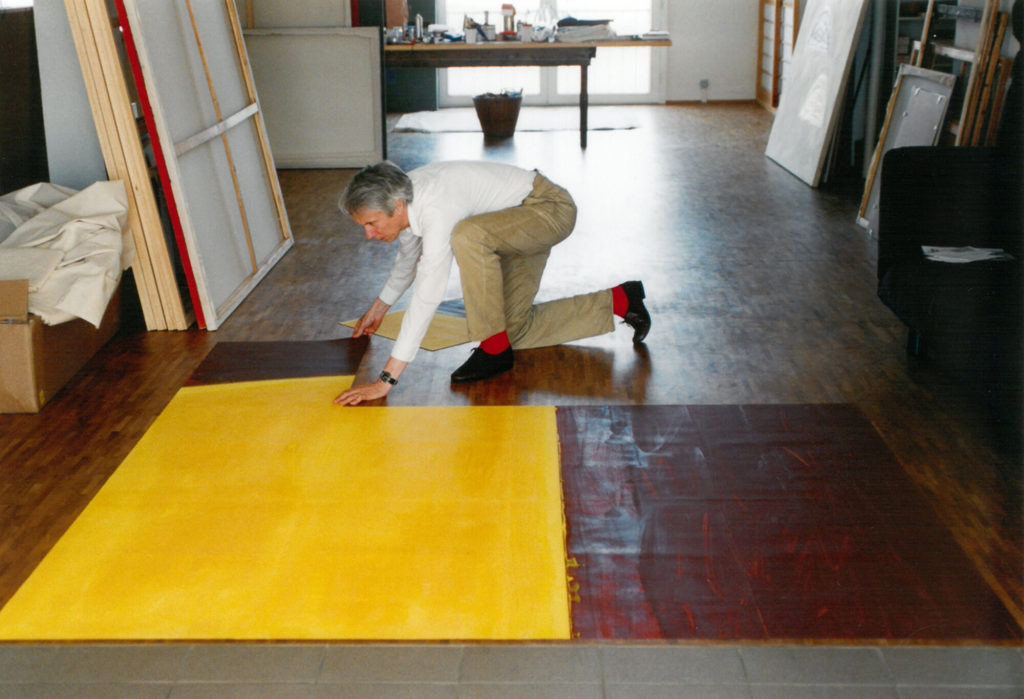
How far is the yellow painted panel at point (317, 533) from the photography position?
2168 millimetres

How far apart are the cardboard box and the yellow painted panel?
0.45 meters

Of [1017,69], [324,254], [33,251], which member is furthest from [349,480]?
[1017,69]

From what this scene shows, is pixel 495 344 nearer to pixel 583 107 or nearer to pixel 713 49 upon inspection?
pixel 583 107

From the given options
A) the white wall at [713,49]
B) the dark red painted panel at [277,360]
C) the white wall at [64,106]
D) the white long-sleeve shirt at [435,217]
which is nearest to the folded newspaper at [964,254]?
the white long-sleeve shirt at [435,217]

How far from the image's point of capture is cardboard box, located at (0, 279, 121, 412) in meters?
3.17

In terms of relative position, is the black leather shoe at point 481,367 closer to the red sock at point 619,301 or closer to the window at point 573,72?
the red sock at point 619,301

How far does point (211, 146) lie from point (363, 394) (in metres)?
1.72

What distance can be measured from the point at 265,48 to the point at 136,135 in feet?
11.5

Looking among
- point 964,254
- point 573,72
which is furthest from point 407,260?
point 573,72

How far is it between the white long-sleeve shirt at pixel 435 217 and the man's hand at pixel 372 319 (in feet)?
0.16

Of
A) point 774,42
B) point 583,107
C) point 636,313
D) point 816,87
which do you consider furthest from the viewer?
point 774,42

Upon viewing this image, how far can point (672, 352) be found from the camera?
3721mm

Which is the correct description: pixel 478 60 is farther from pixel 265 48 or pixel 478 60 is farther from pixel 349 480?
pixel 349 480

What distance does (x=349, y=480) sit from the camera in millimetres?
2756
